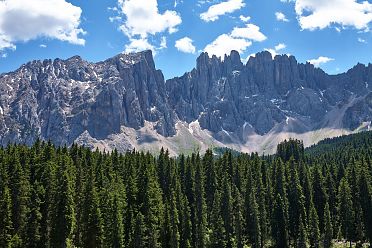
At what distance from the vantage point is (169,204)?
98875mm

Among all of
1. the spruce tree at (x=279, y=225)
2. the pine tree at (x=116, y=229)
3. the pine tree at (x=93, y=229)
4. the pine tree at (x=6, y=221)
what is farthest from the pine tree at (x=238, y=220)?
the pine tree at (x=6, y=221)

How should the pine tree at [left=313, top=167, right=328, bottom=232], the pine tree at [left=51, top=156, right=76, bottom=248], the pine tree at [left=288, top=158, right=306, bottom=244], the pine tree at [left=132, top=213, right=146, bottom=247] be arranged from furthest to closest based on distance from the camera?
the pine tree at [left=313, top=167, right=328, bottom=232]
the pine tree at [left=288, top=158, right=306, bottom=244]
the pine tree at [left=132, top=213, right=146, bottom=247]
the pine tree at [left=51, top=156, right=76, bottom=248]

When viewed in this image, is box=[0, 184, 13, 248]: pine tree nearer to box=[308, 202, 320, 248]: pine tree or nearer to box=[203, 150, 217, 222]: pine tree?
box=[203, 150, 217, 222]: pine tree

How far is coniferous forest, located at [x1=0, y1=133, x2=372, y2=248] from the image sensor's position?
78.9m

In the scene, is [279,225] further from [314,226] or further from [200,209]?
[200,209]

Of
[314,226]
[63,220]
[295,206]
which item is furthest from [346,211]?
[63,220]

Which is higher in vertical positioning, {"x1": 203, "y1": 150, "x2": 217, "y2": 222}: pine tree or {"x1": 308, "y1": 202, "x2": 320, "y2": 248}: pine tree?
{"x1": 203, "y1": 150, "x2": 217, "y2": 222}: pine tree

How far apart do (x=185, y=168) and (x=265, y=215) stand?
2870 centimetres

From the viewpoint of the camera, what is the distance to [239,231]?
98.7m

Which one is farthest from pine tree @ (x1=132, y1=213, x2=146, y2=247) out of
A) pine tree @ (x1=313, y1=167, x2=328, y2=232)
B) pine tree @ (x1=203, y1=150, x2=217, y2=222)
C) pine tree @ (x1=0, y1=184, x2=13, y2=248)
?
pine tree @ (x1=313, y1=167, x2=328, y2=232)

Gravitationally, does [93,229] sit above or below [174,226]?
above

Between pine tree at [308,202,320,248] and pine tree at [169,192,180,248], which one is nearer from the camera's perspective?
pine tree at [169,192,180,248]

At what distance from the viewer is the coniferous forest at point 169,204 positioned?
78938mm

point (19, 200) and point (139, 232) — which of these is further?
point (139, 232)
